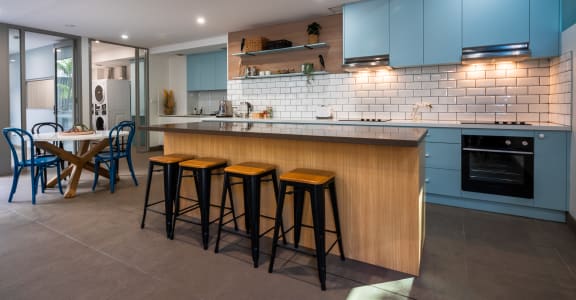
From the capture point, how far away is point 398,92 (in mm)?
4398

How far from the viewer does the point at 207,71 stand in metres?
7.26

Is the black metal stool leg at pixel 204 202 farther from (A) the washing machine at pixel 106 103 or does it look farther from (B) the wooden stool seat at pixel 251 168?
(A) the washing machine at pixel 106 103

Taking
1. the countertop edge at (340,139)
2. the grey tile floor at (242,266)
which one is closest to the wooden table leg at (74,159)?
the grey tile floor at (242,266)

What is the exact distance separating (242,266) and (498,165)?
2743 millimetres

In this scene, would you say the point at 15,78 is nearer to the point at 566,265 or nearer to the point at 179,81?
the point at 179,81

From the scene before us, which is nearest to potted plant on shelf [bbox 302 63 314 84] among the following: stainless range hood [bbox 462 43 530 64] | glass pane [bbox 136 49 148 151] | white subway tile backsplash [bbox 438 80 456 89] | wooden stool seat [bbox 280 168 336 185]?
white subway tile backsplash [bbox 438 80 456 89]

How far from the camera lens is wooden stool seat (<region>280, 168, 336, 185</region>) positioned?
79.3 inches

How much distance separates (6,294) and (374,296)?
2149 mm

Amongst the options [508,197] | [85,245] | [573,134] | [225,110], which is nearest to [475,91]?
[573,134]

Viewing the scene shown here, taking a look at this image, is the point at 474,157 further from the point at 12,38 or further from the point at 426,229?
the point at 12,38

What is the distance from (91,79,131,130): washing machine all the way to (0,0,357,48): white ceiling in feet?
5.19

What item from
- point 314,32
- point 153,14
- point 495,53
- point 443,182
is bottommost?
point 443,182

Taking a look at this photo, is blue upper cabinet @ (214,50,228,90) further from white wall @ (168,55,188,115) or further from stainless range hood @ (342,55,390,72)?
stainless range hood @ (342,55,390,72)

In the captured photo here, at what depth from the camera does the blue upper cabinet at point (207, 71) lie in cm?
700
